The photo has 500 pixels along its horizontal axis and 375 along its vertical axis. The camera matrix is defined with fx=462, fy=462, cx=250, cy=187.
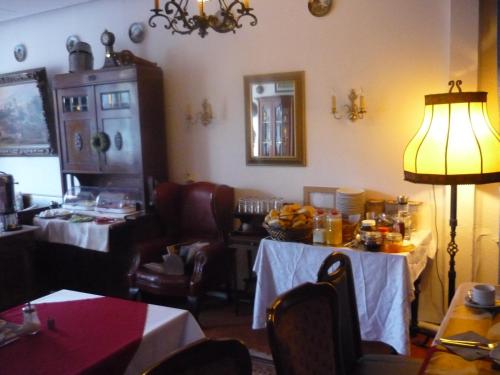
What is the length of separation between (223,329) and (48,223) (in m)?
1.73

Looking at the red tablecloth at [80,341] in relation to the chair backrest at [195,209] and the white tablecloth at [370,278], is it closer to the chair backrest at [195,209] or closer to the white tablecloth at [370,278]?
the white tablecloth at [370,278]

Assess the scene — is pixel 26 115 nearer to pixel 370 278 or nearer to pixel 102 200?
pixel 102 200

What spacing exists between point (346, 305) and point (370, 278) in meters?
0.82

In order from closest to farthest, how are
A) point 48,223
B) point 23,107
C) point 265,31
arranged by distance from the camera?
point 265,31, point 48,223, point 23,107

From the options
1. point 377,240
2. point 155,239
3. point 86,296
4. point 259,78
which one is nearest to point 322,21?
point 259,78

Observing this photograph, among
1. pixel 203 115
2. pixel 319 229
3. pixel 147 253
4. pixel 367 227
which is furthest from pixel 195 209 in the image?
pixel 367 227

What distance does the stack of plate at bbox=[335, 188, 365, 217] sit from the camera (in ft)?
10.3

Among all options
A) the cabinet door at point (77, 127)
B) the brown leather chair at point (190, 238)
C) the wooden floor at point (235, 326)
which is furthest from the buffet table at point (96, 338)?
the cabinet door at point (77, 127)

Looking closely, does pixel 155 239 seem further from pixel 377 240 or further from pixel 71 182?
pixel 377 240

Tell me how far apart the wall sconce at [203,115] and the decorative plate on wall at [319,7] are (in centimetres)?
114

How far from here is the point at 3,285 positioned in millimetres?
3412

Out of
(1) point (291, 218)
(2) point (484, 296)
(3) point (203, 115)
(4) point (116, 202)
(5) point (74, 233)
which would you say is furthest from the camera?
(4) point (116, 202)

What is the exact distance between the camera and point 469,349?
141 centimetres

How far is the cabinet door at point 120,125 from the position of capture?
3.83 m
